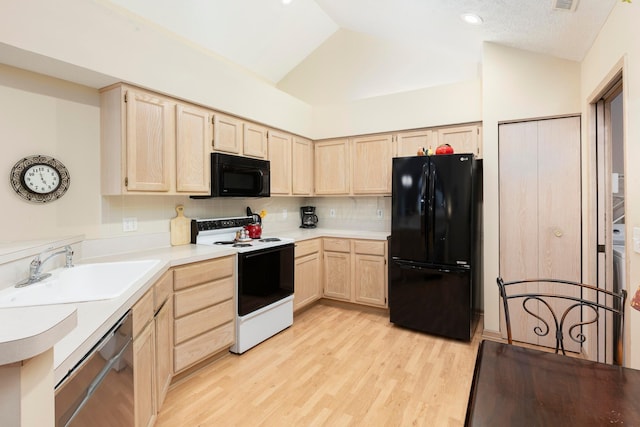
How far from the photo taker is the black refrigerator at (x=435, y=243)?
2750 mm

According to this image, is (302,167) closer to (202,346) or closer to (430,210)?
(430,210)

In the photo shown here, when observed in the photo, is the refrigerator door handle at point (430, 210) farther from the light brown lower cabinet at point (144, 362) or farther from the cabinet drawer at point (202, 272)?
the light brown lower cabinet at point (144, 362)

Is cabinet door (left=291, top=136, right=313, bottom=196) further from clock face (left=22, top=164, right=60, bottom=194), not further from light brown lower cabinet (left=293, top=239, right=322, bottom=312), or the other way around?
clock face (left=22, top=164, right=60, bottom=194)

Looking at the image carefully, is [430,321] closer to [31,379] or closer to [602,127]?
[602,127]

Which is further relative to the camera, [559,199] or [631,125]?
[559,199]

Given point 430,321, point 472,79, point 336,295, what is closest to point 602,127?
point 472,79

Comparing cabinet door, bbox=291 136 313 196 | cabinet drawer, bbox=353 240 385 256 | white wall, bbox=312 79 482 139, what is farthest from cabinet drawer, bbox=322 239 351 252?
white wall, bbox=312 79 482 139

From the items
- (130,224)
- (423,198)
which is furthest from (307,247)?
(130,224)

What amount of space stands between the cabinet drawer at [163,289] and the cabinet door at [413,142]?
2637 mm

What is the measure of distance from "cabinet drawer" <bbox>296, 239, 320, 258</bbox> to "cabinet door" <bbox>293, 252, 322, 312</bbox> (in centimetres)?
4

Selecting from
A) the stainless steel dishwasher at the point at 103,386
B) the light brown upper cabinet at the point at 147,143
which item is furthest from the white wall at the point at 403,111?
the stainless steel dishwasher at the point at 103,386

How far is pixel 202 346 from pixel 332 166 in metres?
2.53

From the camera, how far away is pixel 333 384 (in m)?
2.21

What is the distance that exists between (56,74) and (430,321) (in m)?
3.47
